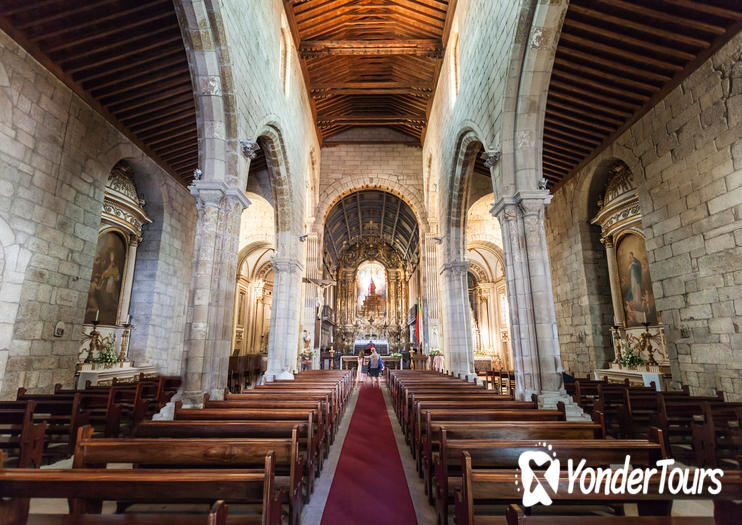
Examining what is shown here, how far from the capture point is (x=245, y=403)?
168 inches

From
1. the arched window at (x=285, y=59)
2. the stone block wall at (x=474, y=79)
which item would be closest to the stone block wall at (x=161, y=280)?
the arched window at (x=285, y=59)

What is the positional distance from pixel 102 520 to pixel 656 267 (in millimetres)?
8559

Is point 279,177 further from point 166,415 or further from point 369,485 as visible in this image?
point 369,485

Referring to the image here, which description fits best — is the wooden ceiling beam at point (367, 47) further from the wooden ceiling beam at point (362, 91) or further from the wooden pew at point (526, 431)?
the wooden pew at point (526, 431)

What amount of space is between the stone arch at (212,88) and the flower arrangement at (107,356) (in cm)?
513

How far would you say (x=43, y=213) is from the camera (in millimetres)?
5859

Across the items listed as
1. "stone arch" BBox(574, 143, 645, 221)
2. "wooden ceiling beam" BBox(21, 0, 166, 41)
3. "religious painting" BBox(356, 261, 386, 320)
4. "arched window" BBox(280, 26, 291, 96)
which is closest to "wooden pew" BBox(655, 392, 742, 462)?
"stone arch" BBox(574, 143, 645, 221)

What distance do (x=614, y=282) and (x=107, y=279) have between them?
12226mm

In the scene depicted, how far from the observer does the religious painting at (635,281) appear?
7980mm

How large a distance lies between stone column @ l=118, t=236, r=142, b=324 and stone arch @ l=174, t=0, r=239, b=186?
4.76 meters

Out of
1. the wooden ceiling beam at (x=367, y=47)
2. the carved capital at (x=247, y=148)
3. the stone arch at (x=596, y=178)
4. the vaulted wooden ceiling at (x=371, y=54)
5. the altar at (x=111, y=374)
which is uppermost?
the vaulted wooden ceiling at (x=371, y=54)

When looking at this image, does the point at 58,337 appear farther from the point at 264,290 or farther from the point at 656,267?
the point at 264,290

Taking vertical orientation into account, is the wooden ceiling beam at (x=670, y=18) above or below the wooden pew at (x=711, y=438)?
above

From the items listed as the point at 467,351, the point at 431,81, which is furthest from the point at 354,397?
the point at 431,81
